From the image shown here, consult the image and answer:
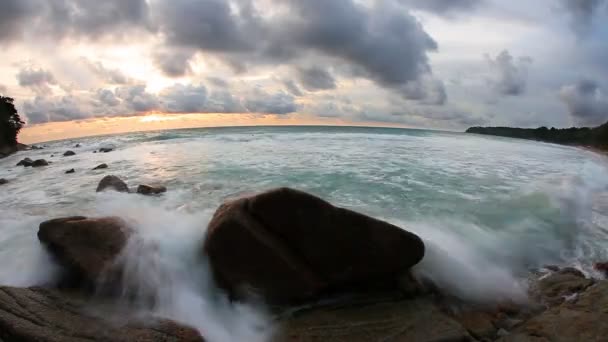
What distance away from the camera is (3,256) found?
6.18 meters

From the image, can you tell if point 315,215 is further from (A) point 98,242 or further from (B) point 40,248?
(B) point 40,248

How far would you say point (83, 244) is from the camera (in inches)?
207

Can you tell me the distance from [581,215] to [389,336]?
9164mm

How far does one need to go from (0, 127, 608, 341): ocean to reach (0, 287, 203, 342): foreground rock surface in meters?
0.54

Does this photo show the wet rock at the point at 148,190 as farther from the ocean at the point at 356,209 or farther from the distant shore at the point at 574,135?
the distant shore at the point at 574,135

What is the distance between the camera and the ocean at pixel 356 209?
5293mm

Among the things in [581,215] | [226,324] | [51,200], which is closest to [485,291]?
[226,324]

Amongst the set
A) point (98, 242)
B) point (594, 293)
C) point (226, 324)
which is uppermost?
point (98, 242)

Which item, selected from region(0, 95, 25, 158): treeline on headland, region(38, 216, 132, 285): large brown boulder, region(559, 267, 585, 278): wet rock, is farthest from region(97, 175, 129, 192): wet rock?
region(0, 95, 25, 158): treeline on headland

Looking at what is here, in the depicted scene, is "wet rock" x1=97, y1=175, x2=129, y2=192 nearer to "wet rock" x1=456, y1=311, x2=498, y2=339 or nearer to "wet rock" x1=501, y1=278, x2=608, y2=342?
"wet rock" x1=456, y1=311, x2=498, y2=339

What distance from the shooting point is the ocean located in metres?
5.29

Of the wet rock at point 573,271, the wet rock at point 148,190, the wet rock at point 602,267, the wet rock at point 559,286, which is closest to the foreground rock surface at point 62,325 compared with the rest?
the wet rock at point 559,286

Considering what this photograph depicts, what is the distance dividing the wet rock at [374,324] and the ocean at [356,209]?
18.7 inches

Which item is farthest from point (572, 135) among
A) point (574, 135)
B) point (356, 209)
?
point (356, 209)
